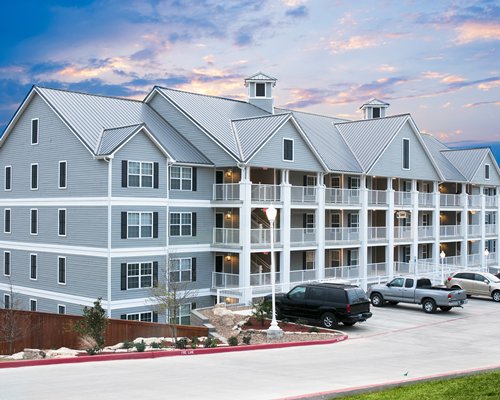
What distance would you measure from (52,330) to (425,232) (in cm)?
3345

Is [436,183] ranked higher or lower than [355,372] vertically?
higher

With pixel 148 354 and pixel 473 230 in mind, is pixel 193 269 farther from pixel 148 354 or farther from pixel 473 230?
pixel 473 230

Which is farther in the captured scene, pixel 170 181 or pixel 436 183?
pixel 436 183

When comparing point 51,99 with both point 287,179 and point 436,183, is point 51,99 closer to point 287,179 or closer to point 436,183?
point 287,179

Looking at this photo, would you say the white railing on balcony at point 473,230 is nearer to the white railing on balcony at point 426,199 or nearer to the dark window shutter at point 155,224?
the white railing on balcony at point 426,199

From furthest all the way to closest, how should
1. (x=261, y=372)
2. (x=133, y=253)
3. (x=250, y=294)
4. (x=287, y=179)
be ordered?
(x=287, y=179) → (x=250, y=294) → (x=133, y=253) → (x=261, y=372)

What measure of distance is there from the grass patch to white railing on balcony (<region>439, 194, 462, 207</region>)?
43734 millimetres

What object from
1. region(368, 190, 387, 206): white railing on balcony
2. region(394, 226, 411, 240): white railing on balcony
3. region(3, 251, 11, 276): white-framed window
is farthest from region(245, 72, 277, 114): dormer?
region(3, 251, 11, 276): white-framed window

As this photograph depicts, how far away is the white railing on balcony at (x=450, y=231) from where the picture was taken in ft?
187

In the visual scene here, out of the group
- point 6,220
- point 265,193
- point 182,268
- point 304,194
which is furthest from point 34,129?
point 304,194

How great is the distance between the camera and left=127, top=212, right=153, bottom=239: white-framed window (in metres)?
35.8

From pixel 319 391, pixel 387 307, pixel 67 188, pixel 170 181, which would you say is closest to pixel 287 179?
pixel 170 181

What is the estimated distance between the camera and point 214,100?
1877 inches

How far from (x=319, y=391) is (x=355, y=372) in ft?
11.7
